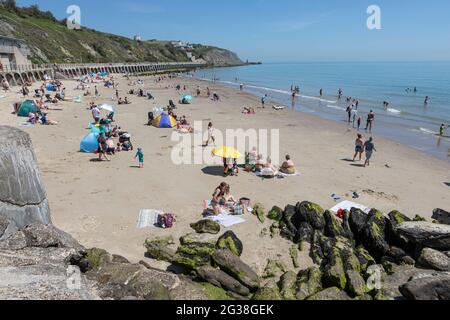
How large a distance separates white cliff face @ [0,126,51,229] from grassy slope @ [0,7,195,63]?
65.4 m

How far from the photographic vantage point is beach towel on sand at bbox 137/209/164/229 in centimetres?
1031

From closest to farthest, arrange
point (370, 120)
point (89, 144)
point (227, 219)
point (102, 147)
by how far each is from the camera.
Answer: point (227, 219) < point (102, 147) < point (89, 144) < point (370, 120)

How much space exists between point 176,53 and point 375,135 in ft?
566

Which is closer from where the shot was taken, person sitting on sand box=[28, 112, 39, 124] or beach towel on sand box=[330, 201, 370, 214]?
beach towel on sand box=[330, 201, 370, 214]

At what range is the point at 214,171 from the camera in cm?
1555

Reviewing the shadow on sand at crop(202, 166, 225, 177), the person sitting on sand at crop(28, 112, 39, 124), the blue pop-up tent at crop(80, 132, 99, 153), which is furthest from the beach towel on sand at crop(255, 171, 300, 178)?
the person sitting on sand at crop(28, 112, 39, 124)

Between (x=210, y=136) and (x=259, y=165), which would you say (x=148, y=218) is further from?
(x=210, y=136)

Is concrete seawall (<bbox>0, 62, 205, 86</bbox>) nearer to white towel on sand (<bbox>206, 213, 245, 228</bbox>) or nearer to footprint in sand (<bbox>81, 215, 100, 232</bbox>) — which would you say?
footprint in sand (<bbox>81, 215, 100, 232</bbox>)

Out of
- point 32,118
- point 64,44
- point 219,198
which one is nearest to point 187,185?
point 219,198

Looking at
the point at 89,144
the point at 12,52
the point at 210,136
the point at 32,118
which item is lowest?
the point at 210,136

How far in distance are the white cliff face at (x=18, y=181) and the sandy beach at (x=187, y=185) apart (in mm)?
1761

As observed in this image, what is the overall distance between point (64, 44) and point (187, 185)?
8883 cm

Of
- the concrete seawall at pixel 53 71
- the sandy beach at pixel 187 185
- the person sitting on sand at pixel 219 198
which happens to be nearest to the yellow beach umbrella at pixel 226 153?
the sandy beach at pixel 187 185

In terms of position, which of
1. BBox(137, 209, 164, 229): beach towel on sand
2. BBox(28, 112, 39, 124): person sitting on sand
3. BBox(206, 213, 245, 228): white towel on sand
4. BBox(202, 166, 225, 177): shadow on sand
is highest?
BBox(28, 112, 39, 124): person sitting on sand
